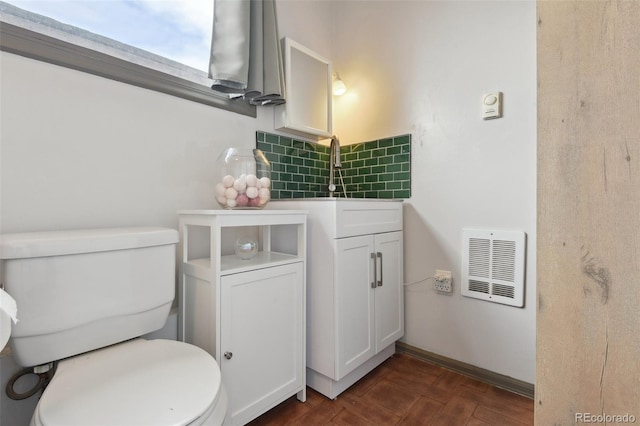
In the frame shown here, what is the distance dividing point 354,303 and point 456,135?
108cm

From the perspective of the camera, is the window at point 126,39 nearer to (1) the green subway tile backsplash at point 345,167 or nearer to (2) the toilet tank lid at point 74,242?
(1) the green subway tile backsplash at point 345,167

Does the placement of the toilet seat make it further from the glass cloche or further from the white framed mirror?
the white framed mirror

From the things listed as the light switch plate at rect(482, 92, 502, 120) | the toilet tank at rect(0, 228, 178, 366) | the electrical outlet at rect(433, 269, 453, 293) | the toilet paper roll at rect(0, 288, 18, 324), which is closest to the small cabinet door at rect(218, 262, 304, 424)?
the toilet tank at rect(0, 228, 178, 366)

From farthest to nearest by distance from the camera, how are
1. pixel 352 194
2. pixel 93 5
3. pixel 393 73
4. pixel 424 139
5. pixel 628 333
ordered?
pixel 352 194 < pixel 393 73 < pixel 424 139 < pixel 93 5 < pixel 628 333

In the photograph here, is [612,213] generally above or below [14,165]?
below

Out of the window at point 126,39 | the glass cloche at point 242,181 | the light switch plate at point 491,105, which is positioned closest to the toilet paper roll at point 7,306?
the glass cloche at point 242,181

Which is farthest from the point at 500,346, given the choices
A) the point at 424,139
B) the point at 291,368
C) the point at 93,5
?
the point at 93,5

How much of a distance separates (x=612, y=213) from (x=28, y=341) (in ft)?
4.74

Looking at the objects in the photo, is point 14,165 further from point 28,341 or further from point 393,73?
point 393,73

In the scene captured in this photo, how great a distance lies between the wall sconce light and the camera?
7.16ft

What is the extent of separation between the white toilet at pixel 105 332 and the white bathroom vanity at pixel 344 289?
0.64 meters

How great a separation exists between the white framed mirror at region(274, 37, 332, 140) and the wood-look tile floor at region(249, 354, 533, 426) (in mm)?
1496

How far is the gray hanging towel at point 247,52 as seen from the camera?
151 centimetres

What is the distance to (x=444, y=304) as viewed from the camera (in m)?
1.77
